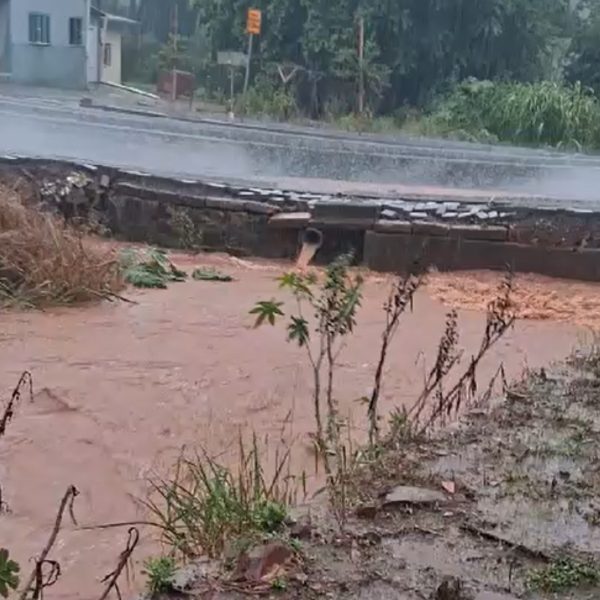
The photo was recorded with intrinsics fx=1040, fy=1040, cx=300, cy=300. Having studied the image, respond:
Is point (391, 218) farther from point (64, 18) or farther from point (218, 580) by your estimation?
point (64, 18)

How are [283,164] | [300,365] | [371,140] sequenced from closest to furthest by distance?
1. [300,365]
2. [283,164]
3. [371,140]

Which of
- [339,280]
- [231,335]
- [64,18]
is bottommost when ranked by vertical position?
[231,335]

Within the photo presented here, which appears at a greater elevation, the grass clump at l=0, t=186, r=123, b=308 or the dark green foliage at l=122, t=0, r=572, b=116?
the dark green foliage at l=122, t=0, r=572, b=116

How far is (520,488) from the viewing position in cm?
319

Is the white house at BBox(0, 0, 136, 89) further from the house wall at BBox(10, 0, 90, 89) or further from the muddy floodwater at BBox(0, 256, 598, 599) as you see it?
the muddy floodwater at BBox(0, 256, 598, 599)

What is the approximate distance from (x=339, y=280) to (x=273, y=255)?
17.0 ft

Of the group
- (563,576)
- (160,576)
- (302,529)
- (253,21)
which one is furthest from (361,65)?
(160,576)

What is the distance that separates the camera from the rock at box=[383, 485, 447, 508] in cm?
300

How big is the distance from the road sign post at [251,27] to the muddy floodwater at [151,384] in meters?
11.2

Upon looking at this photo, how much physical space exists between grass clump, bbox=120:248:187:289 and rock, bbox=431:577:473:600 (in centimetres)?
551

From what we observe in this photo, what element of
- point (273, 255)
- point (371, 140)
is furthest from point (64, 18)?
point (273, 255)

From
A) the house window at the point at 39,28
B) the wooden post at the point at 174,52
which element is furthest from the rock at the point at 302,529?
the house window at the point at 39,28

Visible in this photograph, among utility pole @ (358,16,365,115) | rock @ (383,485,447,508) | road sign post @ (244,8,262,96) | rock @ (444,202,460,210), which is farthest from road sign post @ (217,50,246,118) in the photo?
rock @ (383,485,447,508)

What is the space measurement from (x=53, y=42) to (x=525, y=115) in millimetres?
9644
